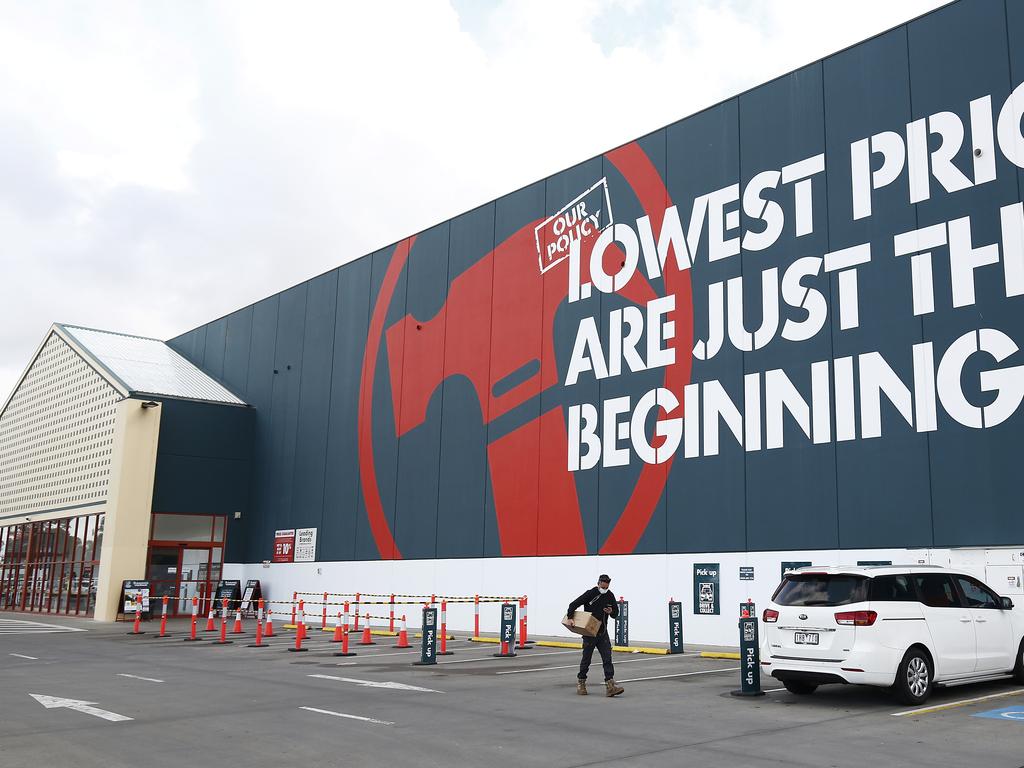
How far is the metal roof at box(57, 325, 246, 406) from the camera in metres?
40.4

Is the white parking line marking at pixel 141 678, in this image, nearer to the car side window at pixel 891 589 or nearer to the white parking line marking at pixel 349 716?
the white parking line marking at pixel 349 716

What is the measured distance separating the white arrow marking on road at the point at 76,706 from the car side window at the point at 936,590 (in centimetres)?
1022

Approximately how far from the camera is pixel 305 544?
36875mm

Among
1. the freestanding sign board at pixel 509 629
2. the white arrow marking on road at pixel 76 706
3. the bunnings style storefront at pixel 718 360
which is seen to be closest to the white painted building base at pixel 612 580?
the bunnings style storefront at pixel 718 360

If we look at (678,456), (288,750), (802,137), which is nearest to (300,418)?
(678,456)

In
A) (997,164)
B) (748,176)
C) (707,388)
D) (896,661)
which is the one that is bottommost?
(896,661)

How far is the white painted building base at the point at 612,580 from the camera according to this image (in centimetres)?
1883

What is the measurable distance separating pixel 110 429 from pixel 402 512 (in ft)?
47.8

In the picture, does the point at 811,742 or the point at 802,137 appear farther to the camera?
the point at 802,137

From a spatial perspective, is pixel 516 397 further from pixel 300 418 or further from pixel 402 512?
pixel 300 418

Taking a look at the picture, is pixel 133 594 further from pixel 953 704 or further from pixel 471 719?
pixel 953 704

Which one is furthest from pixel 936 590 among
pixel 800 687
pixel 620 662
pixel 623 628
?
pixel 623 628

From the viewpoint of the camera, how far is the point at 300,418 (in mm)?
38688

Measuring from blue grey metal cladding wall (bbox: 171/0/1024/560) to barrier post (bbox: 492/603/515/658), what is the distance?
17.0 feet
